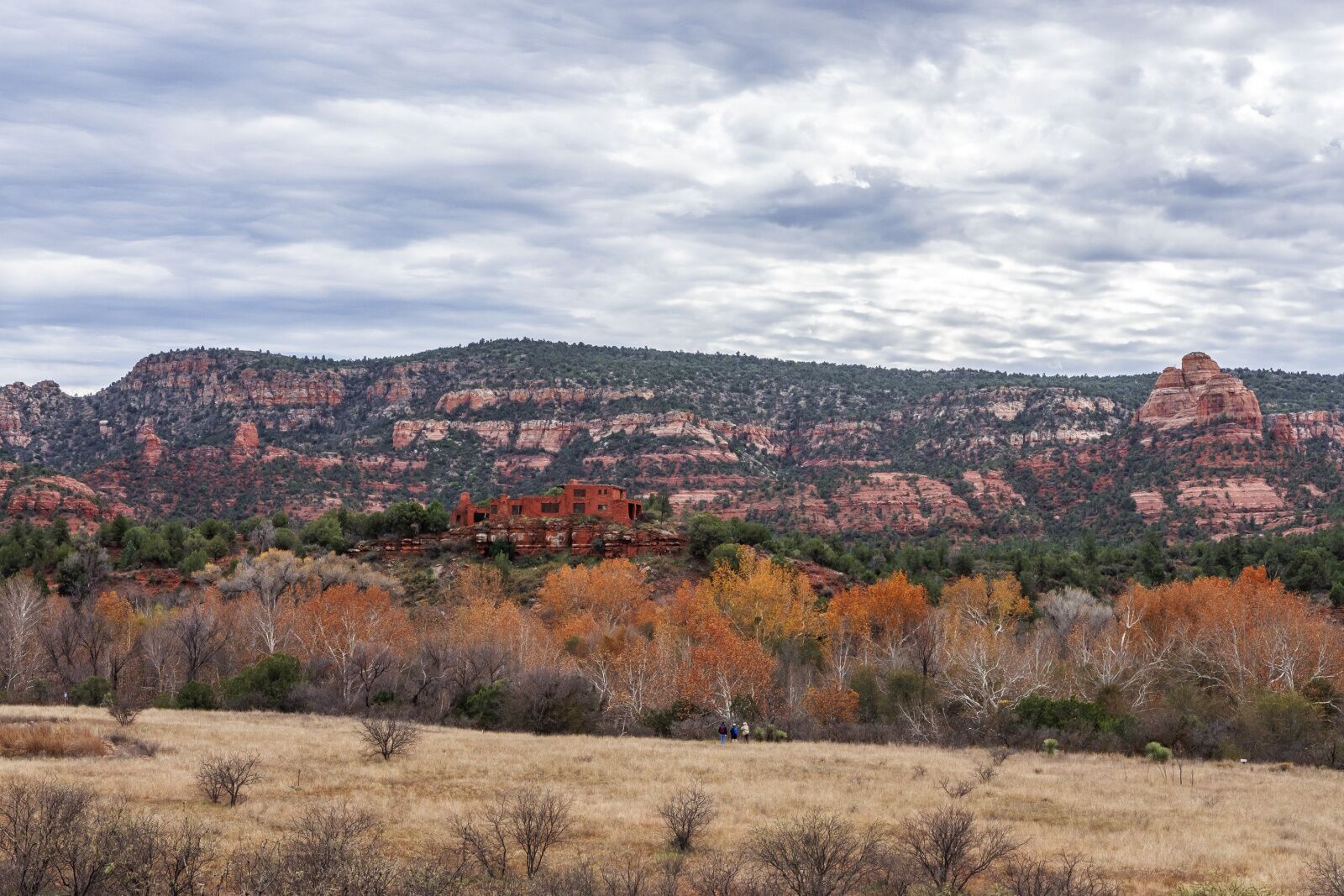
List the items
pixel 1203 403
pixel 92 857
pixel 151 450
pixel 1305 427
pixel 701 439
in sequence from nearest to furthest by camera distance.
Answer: pixel 92 857, pixel 1305 427, pixel 1203 403, pixel 151 450, pixel 701 439

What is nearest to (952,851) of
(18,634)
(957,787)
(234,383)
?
(957,787)

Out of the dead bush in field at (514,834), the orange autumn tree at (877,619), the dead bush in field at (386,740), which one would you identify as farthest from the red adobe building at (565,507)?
the dead bush in field at (514,834)

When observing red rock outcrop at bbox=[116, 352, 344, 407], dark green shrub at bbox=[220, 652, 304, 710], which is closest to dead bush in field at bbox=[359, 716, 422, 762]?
dark green shrub at bbox=[220, 652, 304, 710]

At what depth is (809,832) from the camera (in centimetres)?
1962

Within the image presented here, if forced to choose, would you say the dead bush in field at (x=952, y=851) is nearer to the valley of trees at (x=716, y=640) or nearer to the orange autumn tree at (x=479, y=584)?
the valley of trees at (x=716, y=640)

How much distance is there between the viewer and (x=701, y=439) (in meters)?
152

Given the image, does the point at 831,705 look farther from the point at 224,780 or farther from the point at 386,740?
the point at 224,780

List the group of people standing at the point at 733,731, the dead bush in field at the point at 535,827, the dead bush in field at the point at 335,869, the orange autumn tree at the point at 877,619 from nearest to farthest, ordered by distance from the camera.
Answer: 1. the dead bush in field at the point at 335,869
2. the dead bush in field at the point at 535,827
3. the group of people standing at the point at 733,731
4. the orange autumn tree at the point at 877,619

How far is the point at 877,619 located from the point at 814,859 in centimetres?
4756

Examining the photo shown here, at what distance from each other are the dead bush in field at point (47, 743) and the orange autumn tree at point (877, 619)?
1432 inches

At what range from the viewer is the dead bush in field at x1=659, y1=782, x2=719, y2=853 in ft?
68.3

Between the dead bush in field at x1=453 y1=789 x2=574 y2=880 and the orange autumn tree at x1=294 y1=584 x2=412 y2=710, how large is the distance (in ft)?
79.1

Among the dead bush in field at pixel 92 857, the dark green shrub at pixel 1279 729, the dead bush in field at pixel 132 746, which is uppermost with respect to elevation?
the dead bush in field at pixel 92 857

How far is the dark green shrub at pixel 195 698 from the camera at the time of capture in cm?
4372
